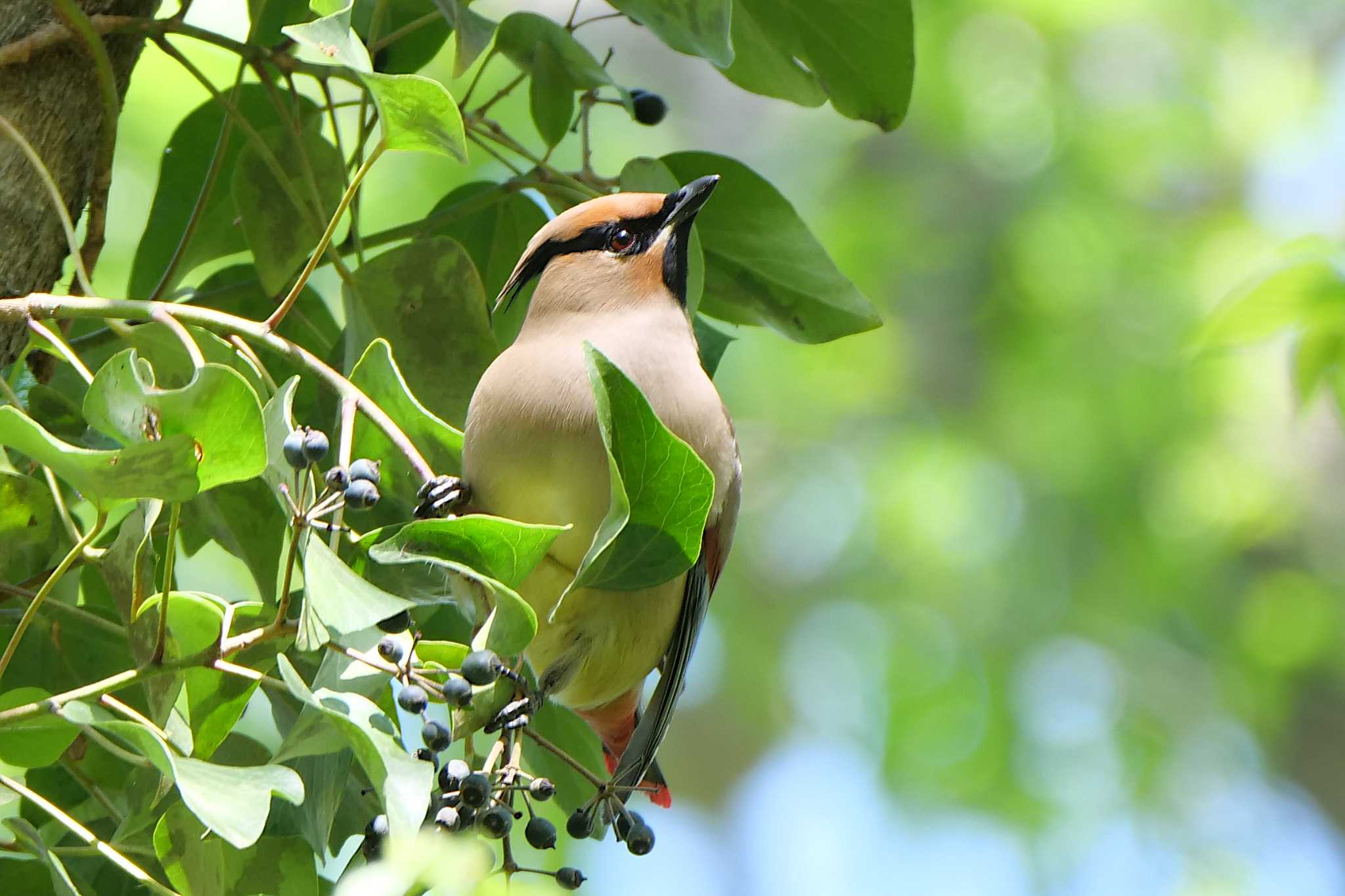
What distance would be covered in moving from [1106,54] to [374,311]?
779cm

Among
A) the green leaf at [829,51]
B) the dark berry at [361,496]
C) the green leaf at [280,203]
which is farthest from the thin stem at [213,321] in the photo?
the green leaf at [829,51]

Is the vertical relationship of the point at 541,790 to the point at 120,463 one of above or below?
below

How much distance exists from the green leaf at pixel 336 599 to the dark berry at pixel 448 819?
168 mm

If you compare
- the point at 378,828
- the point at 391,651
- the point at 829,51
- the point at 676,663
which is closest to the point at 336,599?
the point at 391,651

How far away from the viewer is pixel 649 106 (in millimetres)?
2049

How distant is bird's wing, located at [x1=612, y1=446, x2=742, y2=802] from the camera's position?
1851 mm

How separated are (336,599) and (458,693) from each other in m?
0.13

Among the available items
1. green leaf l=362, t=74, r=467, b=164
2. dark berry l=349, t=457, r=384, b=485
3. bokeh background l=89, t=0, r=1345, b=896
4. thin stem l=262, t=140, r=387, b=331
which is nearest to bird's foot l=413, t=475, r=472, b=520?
dark berry l=349, t=457, r=384, b=485

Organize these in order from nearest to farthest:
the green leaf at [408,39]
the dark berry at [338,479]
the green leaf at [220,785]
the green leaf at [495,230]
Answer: the green leaf at [220,785]
the dark berry at [338,479]
the green leaf at [408,39]
the green leaf at [495,230]

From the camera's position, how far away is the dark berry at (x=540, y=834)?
4.84ft

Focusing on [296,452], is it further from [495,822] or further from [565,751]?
[565,751]

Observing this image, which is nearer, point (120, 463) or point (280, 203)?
point (120, 463)

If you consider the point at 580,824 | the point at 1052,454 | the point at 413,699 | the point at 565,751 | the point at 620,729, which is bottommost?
the point at 1052,454

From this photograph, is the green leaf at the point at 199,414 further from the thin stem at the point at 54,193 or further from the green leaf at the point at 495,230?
the green leaf at the point at 495,230
